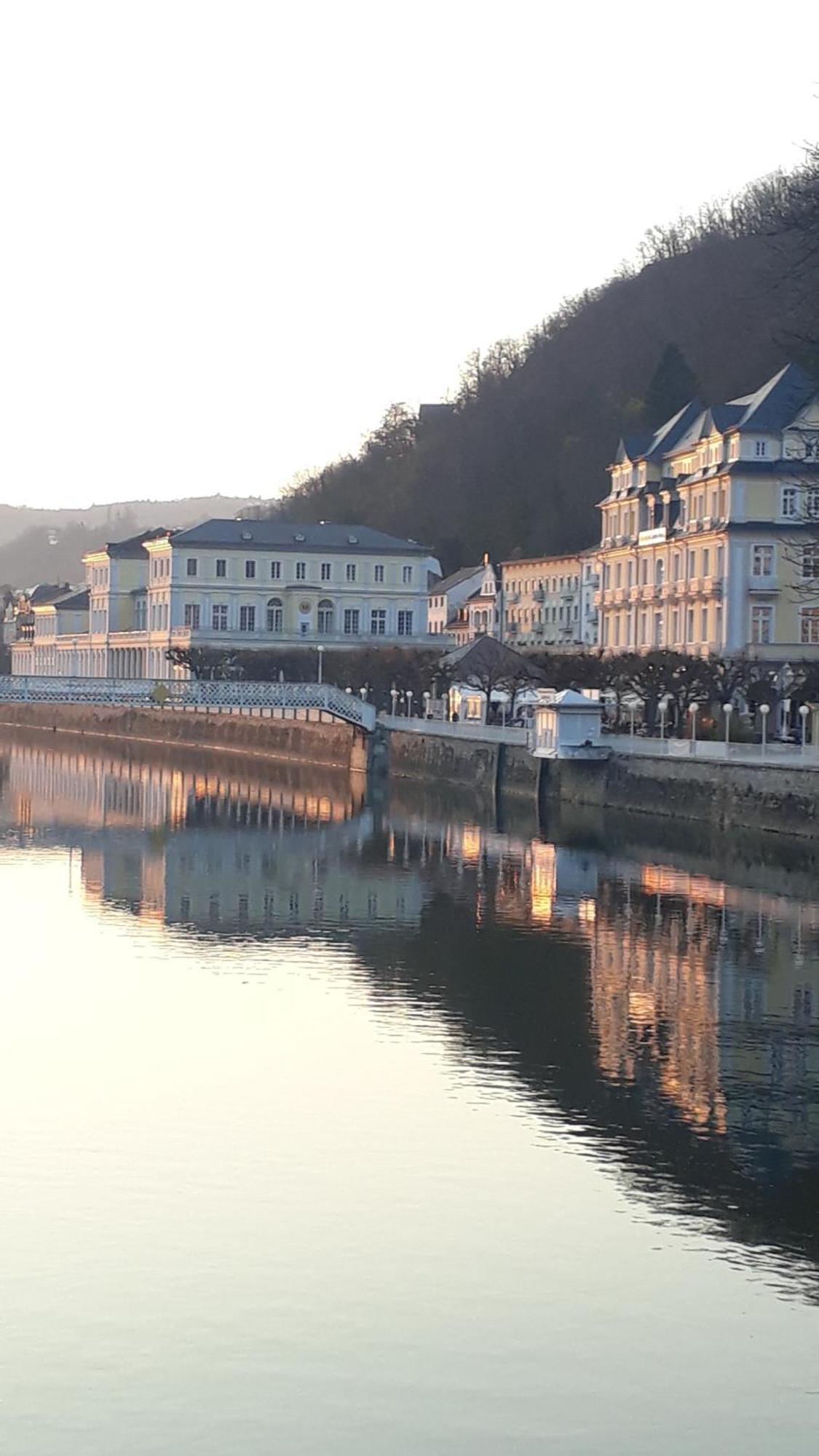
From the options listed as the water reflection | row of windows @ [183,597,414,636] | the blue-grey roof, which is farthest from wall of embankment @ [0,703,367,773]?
the water reflection

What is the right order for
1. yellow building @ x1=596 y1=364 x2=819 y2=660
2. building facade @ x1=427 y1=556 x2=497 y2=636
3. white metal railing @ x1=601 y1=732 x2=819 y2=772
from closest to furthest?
1. white metal railing @ x1=601 y1=732 x2=819 y2=772
2. yellow building @ x1=596 y1=364 x2=819 y2=660
3. building facade @ x1=427 y1=556 x2=497 y2=636

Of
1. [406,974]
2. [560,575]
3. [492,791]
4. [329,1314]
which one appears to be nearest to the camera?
[329,1314]

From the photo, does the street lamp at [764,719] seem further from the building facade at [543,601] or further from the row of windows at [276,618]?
the row of windows at [276,618]

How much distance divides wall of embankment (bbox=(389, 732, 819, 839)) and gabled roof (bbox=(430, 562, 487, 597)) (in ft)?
187

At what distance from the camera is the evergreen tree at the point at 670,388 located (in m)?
99.4

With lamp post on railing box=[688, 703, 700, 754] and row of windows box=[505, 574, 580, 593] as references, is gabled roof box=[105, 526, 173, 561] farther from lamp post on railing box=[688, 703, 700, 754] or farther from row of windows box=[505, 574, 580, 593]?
lamp post on railing box=[688, 703, 700, 754]

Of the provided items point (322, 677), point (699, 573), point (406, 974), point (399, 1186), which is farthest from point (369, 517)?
point (399, 1186)

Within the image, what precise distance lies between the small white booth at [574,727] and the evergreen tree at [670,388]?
165 ft

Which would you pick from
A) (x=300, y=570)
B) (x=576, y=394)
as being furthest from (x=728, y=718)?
(x=576, y=394)

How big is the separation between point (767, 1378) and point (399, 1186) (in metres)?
4.02

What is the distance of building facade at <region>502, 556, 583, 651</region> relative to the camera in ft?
334

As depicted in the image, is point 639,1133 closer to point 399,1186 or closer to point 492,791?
point 399,1186

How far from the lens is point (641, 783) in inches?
1875

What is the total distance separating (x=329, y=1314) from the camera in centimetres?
1302
